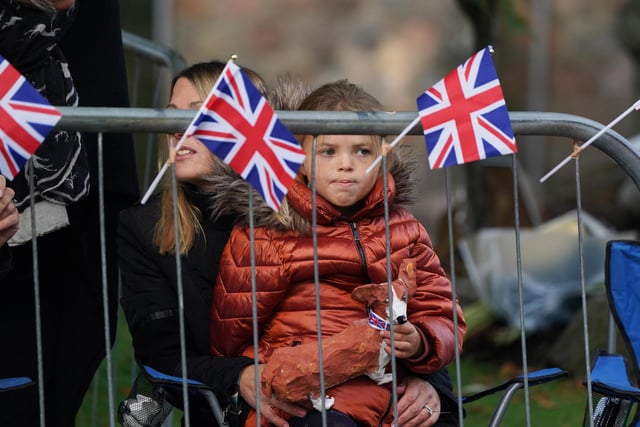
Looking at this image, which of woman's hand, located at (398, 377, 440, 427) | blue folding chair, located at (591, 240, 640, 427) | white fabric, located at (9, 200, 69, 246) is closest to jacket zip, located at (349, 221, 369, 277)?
woman's hand, located at (398, 377, 440, 427)

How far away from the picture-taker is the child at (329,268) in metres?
3.75

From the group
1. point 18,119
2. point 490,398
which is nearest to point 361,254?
point 18,119

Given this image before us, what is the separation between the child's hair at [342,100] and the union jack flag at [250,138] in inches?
20.5

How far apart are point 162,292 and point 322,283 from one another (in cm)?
56

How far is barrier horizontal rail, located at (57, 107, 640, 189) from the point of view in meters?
3.35

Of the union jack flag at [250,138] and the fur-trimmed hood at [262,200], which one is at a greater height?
the union jack flag at [250,138]

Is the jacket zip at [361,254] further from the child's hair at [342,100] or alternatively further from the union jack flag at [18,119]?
the union jack flag at [18,119]

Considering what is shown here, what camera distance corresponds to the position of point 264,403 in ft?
12.2

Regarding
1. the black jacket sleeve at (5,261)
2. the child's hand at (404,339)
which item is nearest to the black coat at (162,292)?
the black jacket sleeve at (5,261)

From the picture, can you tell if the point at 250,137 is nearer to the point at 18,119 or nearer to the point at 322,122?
the point at 322,122

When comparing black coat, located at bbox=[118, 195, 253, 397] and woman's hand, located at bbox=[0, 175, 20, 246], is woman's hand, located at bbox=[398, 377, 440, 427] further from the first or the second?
woman's hand, located at bbox=[0, 175, 20, 246]

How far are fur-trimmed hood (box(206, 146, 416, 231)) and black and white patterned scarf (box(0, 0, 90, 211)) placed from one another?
43 cm

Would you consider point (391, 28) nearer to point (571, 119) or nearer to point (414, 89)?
point (414, 89)

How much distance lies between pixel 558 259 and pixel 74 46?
183 inches
